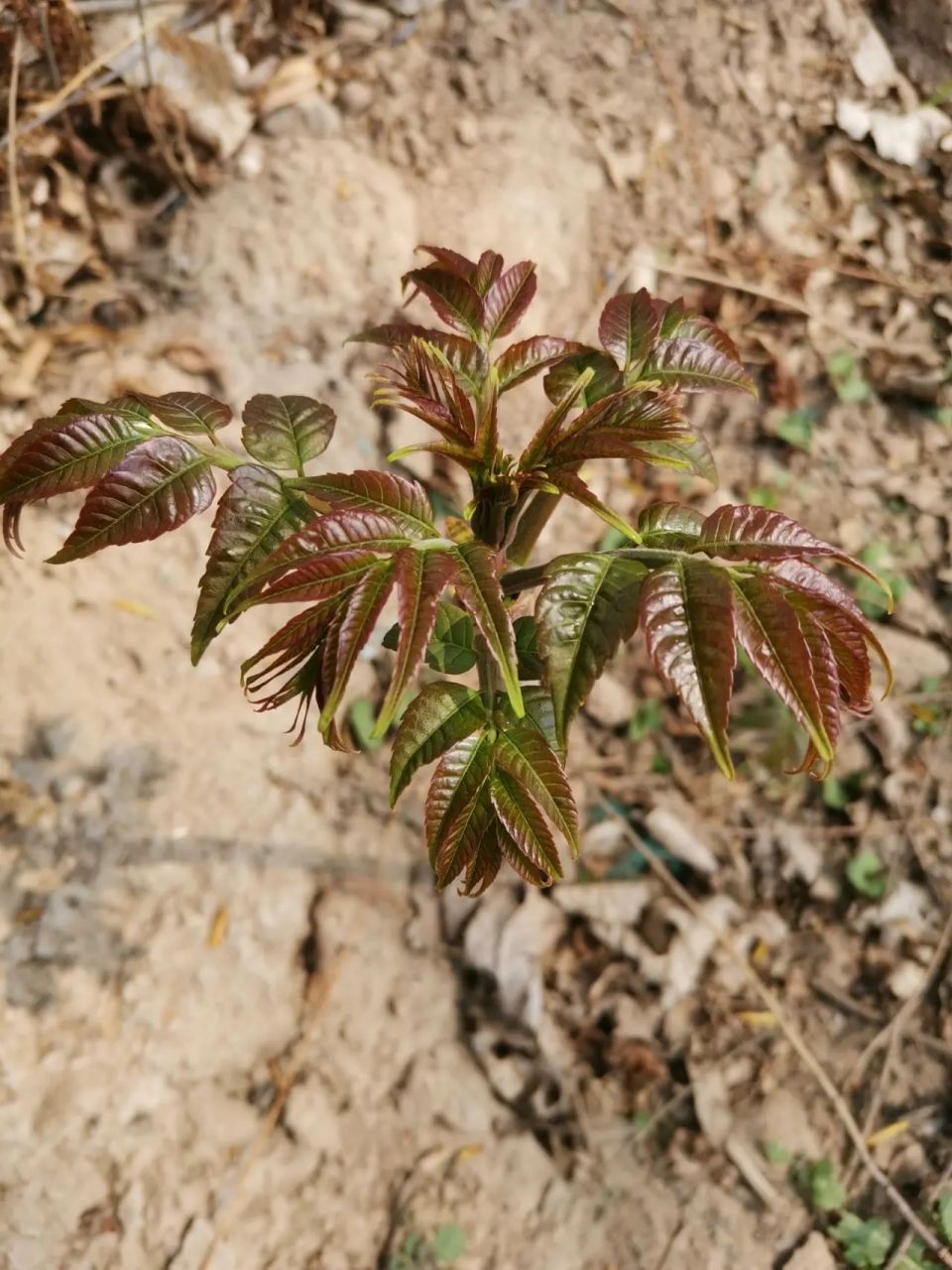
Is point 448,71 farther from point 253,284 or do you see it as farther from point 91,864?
point 91,864

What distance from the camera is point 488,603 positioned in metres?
0.85

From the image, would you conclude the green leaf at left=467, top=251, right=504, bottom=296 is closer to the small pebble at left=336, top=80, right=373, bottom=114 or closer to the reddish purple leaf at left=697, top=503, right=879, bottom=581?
the reddish purple leaf at left=697, top=503, right=879, bottom=581

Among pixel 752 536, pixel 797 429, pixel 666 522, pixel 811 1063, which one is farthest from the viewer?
pixel 797 429

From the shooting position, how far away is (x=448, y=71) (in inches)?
112

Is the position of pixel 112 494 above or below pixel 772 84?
below

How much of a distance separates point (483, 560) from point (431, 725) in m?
0.20

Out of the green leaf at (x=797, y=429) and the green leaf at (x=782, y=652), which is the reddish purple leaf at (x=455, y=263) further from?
the green leaf at (x=797, y=429)

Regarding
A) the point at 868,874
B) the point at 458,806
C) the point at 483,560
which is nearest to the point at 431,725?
the point at 458,806

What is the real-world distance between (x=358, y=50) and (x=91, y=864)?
7.85 feet

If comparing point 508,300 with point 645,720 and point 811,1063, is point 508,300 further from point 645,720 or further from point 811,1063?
point 811,1063

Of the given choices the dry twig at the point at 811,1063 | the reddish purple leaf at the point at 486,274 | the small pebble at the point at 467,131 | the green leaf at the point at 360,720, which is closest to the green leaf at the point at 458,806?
the reddish purple leaf at the point at 486,274

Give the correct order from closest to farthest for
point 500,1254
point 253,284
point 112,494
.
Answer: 1. point 112,494
2. point 500,1254
3. point 253,284

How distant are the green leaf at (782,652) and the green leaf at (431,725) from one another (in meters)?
0.30

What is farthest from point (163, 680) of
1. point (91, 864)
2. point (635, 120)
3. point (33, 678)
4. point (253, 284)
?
point (635, 120)
